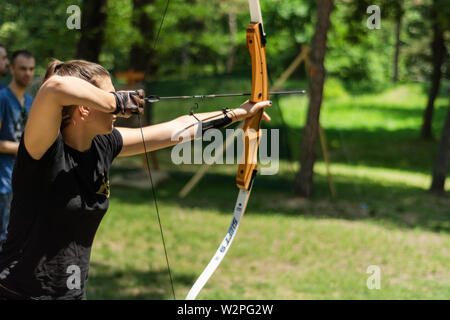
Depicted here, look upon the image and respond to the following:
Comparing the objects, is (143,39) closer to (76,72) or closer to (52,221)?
(76,72)

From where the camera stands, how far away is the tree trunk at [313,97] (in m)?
8.30

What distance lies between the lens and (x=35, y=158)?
1.80 metres

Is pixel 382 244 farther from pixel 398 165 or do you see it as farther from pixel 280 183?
pixel 398 165

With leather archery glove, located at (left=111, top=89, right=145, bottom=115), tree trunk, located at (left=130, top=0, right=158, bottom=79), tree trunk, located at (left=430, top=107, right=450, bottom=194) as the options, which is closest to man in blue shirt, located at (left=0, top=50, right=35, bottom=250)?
leather archery glove, located at (left=111, top=89, right=145, bottom=115)

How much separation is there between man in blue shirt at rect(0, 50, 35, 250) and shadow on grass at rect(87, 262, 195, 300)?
132 centimetres

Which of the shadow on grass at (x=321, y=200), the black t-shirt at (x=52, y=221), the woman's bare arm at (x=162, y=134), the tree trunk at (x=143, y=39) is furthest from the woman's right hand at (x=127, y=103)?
the tree trunk at (x=143, y=39)

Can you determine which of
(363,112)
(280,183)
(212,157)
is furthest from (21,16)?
(363,112)

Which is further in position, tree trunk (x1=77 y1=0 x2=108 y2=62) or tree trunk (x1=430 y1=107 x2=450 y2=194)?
tree trunk (x1=430 y1=107 x2=450 y2=194)

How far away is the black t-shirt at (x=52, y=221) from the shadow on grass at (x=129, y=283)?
112 inches

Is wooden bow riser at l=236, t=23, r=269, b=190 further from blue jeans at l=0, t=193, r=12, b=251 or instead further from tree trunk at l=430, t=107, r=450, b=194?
tree trunk at l=430, t=107, r=450, b=194

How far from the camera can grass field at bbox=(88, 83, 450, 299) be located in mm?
5105

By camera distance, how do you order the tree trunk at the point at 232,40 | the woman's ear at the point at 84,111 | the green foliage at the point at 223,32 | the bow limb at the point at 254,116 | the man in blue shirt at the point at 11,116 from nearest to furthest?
the woman's ear at the point at 84,111 < the bow limb at the point at 254,116 < the man in blue shirt at the point at 11,116 < the green foliage at the point at 223,32 < the tree trunk at the point at 232,40

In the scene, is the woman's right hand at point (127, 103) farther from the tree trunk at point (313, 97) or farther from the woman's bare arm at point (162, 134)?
the tree trunk at point (313, 97)

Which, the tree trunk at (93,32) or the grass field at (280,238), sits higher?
the tree trunk at (93,32)
